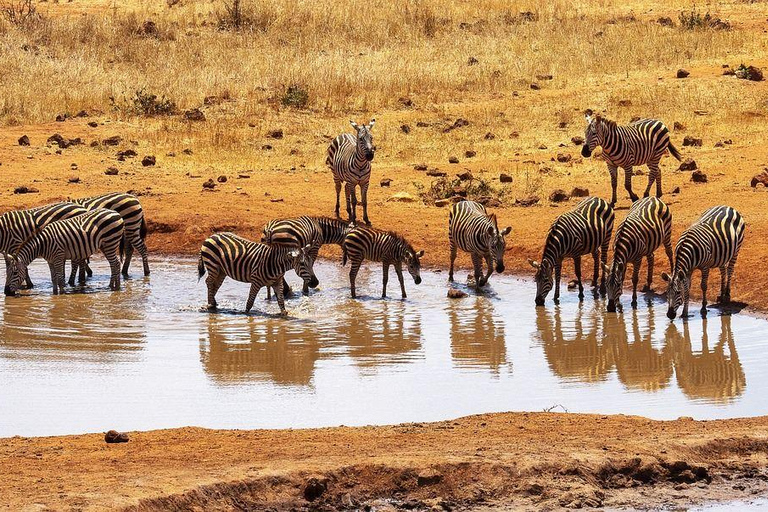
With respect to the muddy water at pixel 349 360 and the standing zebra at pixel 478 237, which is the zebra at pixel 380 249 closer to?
the muddy water at pixel 349 360

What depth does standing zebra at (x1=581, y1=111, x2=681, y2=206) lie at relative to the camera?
20.7 metres

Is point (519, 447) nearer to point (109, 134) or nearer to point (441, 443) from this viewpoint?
point (441, 443)

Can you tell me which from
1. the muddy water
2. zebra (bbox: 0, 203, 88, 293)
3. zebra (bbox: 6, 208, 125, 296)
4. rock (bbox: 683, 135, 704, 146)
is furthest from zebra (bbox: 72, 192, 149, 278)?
rock (bbox: 683, 135, 704, 146)

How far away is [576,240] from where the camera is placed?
50.8 ft

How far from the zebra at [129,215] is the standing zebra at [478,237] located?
4439 mm

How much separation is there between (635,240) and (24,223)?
320 inches

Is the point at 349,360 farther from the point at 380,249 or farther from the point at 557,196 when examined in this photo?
the point at 557,196

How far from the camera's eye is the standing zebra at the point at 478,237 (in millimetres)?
16000

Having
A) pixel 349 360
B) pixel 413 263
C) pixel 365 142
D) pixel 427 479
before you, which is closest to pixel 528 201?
pixel 365 142

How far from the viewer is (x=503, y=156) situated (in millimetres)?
23703

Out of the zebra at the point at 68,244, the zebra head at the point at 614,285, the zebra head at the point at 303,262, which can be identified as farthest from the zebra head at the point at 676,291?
the zebra at the point at 68,244

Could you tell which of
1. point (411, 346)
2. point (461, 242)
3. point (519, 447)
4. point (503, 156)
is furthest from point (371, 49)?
point (519, 447)

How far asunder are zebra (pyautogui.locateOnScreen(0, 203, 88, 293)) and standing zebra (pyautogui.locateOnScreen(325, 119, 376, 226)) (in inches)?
182

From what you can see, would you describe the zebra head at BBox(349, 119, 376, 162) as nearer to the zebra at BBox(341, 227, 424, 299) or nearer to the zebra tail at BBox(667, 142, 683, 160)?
the zebra at BBox(341, 227, 424, 299)
